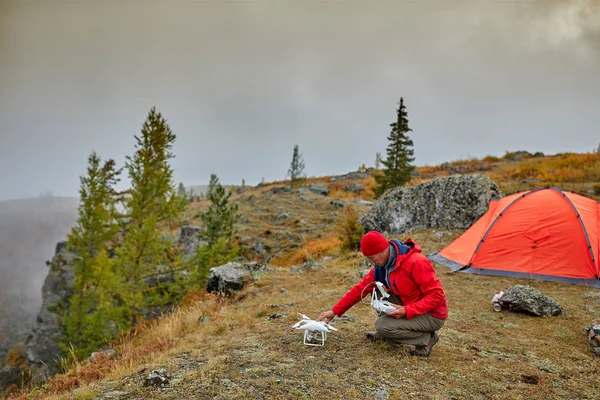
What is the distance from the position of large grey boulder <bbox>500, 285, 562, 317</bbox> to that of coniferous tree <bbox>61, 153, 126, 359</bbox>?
574 inches

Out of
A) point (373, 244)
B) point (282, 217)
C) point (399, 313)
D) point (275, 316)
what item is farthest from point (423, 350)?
point (282, 217)

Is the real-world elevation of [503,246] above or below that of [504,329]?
above

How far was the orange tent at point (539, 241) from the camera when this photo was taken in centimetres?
880

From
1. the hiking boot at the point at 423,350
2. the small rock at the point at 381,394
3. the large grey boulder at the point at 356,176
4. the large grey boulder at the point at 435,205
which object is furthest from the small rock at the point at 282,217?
the small rock at the point at 381,394

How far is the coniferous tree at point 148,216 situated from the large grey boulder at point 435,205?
977 centimetres

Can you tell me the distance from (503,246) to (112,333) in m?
17.6

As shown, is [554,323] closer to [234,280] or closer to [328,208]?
[234,280]

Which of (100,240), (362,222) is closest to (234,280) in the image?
(362,222)

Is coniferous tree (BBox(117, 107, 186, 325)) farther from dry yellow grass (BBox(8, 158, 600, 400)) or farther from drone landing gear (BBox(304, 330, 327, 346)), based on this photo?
drone landing gear (BBox(304, 330, 327, 346))

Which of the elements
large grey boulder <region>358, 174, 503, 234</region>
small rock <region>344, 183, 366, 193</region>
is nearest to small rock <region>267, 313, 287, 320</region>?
large grey boulder <region>358, 174, 503, 234</region>

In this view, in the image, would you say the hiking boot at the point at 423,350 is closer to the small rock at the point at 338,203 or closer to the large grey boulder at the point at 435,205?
the large grey boulder at the point at 435,205

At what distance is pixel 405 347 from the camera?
4762 millimetres

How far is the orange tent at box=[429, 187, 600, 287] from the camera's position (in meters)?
8.80

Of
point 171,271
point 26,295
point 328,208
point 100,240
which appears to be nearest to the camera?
point 171,271
